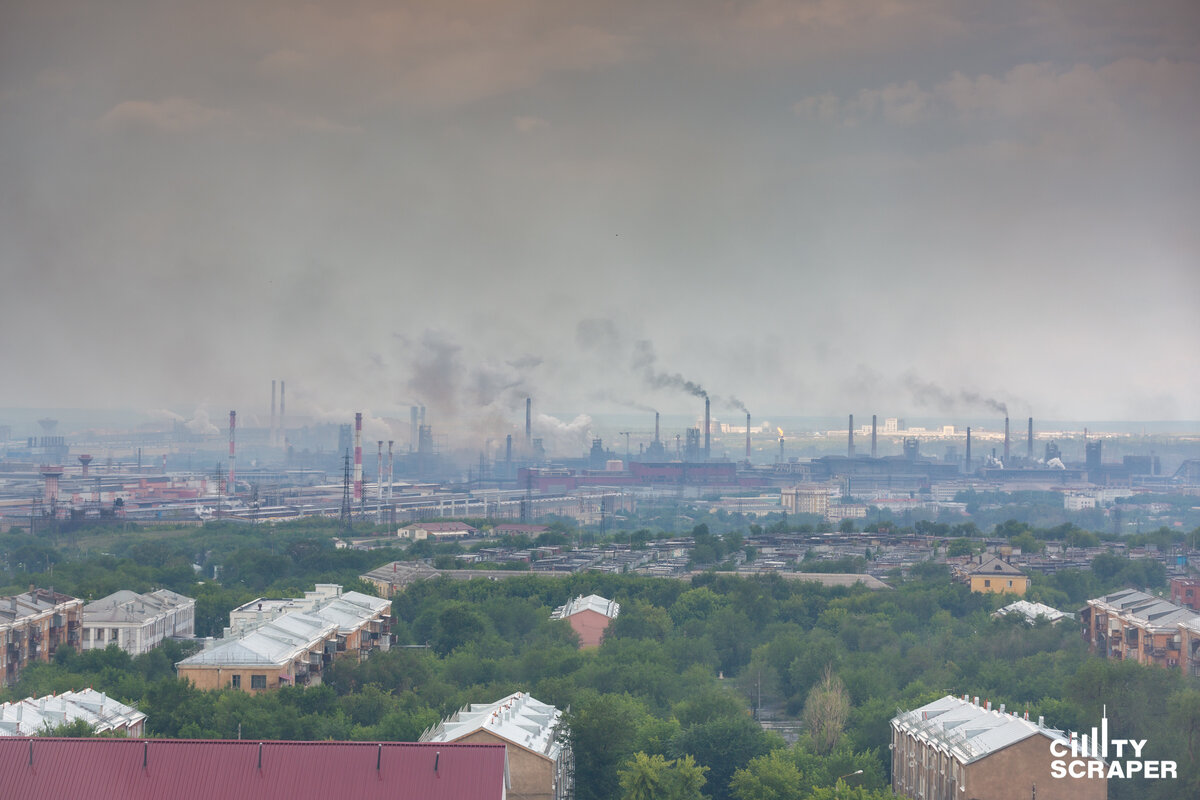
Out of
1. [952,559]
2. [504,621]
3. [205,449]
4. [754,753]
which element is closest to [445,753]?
[754,753]

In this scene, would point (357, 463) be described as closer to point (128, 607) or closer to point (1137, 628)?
point (128, 607)

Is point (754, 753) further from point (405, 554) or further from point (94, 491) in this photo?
point (94, 491)

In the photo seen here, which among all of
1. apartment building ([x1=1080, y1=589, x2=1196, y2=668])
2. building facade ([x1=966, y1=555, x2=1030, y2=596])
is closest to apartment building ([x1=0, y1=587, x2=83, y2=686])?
apartment building ([x1=1080, y1=589, x2=1196, y2=668])

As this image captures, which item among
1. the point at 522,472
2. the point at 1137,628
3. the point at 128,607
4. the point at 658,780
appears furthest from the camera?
the point at 522,472

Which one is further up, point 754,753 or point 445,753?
point 445,753

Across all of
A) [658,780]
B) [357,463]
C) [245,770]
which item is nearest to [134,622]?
[658,780]

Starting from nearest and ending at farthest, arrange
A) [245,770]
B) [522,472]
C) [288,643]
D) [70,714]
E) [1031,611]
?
[245,770]
[70,714]
[288,643]
[1031,611]
[522,472]
